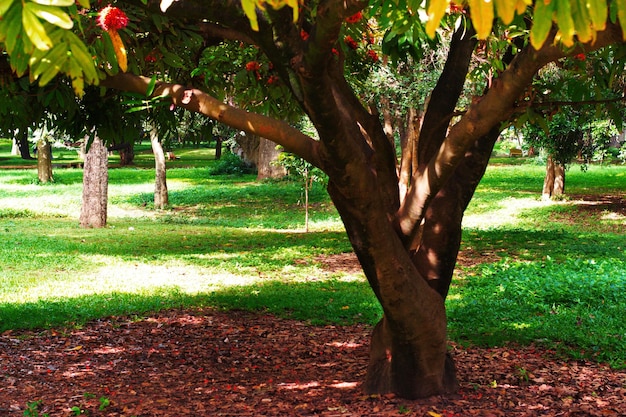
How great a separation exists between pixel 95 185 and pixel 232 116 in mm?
13812

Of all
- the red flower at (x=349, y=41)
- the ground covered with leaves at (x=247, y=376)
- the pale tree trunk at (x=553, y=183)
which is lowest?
the ground covered with leaves at (x=247, y=376)

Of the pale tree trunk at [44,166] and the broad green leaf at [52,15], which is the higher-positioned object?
the broad green leaf at [52,15]

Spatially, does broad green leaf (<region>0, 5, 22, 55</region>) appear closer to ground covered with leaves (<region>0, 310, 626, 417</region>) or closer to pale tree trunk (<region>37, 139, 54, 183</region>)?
ground covered with leaves (<region>0, 310, 626, 417</region>)

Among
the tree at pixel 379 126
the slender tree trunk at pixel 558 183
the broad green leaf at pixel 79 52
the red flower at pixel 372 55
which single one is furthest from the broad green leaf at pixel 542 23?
the slender tree trunk at pixel 558 183

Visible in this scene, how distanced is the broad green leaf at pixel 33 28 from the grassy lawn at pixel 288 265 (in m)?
5.90

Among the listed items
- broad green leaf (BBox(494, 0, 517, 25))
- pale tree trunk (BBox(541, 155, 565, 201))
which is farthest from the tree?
pale tree trunk (BBox(541, 155, 565, 201))

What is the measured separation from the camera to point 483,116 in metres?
4.59

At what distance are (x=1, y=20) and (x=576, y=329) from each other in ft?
22.2

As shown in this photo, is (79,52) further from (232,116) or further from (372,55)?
(372,55)

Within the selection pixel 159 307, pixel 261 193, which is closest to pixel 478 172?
pixel 159 307

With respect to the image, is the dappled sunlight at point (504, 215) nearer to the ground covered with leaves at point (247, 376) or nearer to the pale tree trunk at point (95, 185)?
the pale tree trunk at point (95, 185)

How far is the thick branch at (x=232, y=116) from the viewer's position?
15.6 feet

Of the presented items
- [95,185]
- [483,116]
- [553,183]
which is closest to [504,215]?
[553,183]

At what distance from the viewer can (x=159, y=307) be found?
9.28m
